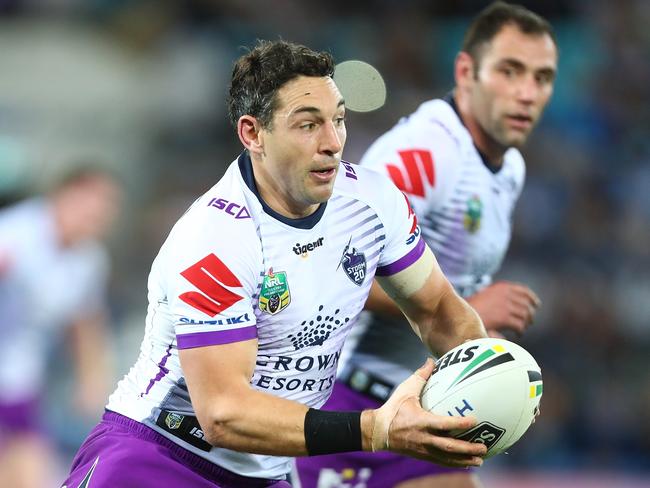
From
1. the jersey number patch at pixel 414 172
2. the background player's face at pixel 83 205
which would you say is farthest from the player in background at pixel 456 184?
the background player's face at pixel 83 205

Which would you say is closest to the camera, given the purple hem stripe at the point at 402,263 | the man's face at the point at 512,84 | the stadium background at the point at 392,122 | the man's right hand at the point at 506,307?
the purple hem stripe at the point at 402,263

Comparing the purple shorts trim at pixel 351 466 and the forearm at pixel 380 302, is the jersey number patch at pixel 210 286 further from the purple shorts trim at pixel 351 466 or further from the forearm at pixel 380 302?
the purple shorts trim at pixel 351 466

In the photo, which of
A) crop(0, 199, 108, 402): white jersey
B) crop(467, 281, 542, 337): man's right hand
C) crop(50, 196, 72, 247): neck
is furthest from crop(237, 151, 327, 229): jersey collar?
crop(50, 196, 72, 247): neck

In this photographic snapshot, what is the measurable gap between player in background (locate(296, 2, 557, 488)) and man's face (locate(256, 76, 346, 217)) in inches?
45.8

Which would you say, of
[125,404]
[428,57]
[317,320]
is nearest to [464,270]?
[317,320]

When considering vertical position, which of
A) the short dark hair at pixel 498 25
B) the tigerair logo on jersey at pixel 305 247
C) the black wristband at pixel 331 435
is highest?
the short dark hair at pixel 498 25

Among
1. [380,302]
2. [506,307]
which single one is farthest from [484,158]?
[380,302]

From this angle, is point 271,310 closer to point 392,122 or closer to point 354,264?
point 354,264

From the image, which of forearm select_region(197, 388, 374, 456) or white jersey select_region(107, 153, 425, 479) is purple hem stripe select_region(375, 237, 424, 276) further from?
forearm select_region(197, 388, 374, 456)

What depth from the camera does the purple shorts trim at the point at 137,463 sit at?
3.92m

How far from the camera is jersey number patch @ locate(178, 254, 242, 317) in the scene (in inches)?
145

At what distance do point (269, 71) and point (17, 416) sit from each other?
5.16 m

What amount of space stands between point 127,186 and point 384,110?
320cm

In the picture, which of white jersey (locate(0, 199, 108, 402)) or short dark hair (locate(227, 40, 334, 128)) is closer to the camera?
short dark hair (locate(227, 40, 334, 128))
